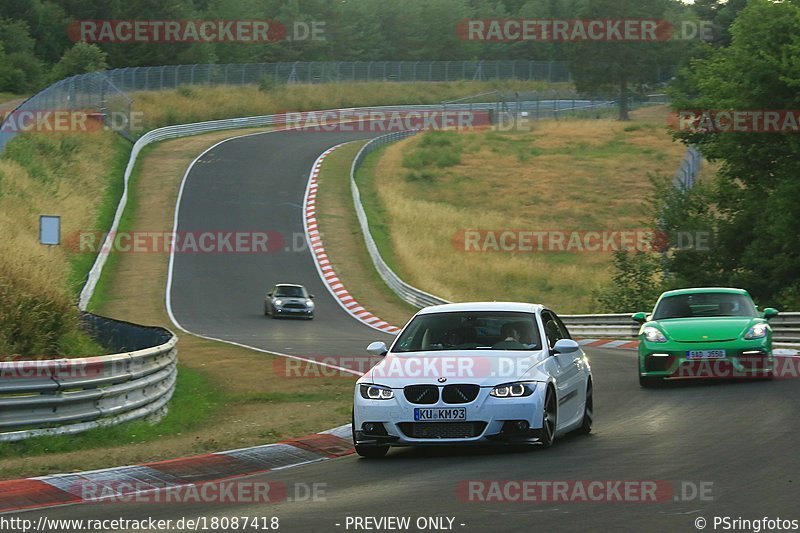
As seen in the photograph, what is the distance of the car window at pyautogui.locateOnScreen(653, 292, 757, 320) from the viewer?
753 inches

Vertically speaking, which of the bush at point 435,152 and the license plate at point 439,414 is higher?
the license plate at point 439,414

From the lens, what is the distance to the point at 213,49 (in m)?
116

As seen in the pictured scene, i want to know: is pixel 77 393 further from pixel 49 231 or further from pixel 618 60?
pixel 618 60

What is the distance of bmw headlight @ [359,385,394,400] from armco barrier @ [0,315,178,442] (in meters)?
3.12

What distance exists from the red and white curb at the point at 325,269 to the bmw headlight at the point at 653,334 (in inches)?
656

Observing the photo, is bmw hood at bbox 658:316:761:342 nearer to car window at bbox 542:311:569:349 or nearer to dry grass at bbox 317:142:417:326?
car window at bbox 542:311:569:349

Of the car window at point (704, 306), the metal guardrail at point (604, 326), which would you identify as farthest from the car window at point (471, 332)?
the metal guardrail at point (604, 326)

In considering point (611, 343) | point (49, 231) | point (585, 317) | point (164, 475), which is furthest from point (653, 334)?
point (585, 317)

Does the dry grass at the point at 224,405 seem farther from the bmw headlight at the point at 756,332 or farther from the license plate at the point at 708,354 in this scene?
the bmw headlight at the point at 756,332

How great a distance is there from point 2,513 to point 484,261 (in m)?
42.7

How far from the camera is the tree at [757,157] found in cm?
3344

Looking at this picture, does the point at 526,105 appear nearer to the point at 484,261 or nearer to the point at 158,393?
the point at 484,261

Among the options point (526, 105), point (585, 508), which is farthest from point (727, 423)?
point (526, 105)

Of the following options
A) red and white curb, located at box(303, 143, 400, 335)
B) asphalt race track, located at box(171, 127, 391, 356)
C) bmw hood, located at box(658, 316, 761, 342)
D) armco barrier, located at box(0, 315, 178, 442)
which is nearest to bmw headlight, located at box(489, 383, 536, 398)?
armco barrier, located at box(0, 315, 178, 442)
